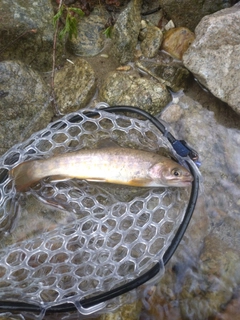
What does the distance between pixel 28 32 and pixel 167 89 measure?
1.57m

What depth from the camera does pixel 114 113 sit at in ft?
11.8

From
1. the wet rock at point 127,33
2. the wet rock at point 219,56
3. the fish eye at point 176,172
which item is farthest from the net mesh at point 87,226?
the wet rock at point 127,33

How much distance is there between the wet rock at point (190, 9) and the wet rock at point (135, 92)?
2.76 ft

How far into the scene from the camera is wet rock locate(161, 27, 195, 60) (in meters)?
4.00

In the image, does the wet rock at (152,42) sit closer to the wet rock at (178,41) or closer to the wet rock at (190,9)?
the wet rock at (178,41)

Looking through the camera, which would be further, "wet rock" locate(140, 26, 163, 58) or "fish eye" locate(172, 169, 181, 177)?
"wet rock" locate(140, 26, 163, 58)

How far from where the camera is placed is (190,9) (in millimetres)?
4062

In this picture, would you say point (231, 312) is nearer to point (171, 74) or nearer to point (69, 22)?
point (171, 74)

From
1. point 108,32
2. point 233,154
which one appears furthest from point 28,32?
point 233,154

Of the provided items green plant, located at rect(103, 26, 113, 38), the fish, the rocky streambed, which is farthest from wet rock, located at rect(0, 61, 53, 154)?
green plant, located at rect(103, 26, 113, 38)

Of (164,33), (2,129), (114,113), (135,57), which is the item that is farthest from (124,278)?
(164,33)

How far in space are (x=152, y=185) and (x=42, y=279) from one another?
124 centimetres

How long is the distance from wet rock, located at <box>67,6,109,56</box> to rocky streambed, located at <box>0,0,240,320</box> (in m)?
0.01

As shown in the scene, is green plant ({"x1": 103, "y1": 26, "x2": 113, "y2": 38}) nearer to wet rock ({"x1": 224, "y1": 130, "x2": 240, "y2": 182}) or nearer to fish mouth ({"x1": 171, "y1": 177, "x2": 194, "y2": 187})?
wet rock ({"x1": 224, "y1": 130, "x2": 240, "y2": 182})
